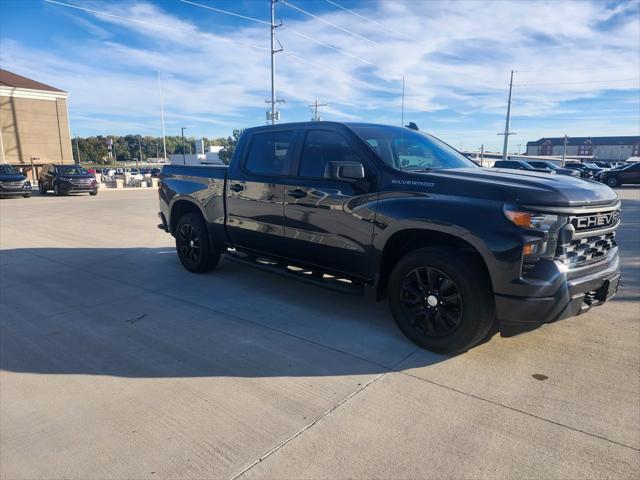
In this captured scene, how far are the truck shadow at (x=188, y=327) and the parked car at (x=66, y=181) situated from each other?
17.1 metres

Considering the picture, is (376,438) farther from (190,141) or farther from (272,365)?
(190,141)

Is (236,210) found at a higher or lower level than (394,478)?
higher

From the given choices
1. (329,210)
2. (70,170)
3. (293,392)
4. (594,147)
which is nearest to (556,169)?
(70,170)

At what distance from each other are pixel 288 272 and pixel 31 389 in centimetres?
254

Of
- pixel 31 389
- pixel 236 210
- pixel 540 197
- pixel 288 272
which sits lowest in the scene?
pixel 31 389

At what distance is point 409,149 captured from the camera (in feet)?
14.9

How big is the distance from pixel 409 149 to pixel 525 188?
1.52 m

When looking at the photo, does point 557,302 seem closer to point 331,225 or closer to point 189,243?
point 331,225

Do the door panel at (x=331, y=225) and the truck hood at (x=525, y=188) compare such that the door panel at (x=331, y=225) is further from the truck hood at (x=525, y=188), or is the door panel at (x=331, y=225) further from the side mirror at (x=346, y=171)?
the truck hood at (x=525, y=188)

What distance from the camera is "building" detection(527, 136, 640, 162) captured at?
121375 mm

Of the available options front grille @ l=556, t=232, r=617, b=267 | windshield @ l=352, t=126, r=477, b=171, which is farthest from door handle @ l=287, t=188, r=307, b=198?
front grille @ l=556, t=232, r=617, b=267

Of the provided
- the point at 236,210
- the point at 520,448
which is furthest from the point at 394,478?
the point at 236,210

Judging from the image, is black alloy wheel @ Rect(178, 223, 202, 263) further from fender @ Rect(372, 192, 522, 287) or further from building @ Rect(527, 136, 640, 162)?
building @ Rect(527, 136, 640, 162)

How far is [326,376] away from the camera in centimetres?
338
